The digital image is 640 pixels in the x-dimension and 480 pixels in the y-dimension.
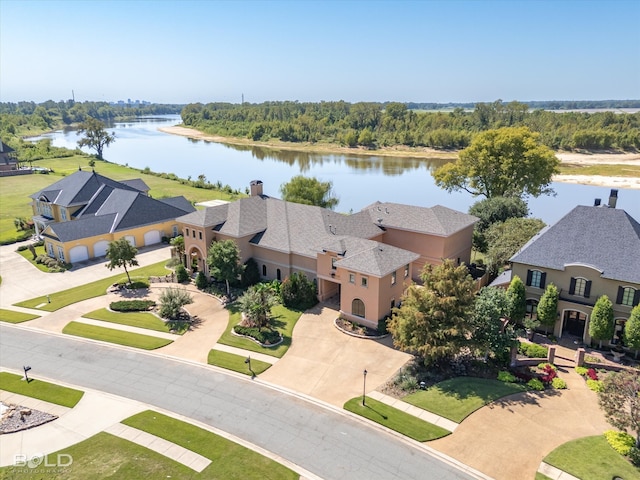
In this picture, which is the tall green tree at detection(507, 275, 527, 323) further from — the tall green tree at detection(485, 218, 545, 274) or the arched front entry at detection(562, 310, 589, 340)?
the tall green tree at detection(485, 218, 545, 274)

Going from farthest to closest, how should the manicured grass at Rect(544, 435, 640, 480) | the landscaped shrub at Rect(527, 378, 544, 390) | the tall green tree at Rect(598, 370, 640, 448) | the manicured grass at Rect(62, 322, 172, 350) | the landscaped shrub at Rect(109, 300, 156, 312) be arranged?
the landscaped shrub at Rect(109, 300, 156, 312) < the manicured grass at Rect(62, 322, 172, 350) < the landscaped shrub at Rect(527, 378, 544, 390) < the tall green tree at Rect(598, 370, 640, 448) < the manicured grass at Rect(544, 435, 640, 480)

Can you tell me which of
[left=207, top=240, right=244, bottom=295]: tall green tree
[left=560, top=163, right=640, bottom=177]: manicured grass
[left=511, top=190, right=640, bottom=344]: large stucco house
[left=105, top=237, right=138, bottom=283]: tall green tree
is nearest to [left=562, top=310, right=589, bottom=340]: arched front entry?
[left=511, top=190, right=640, bottom=344]: large stucco house

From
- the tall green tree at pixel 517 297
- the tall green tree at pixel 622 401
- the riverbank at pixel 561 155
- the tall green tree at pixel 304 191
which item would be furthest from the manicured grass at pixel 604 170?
the tall green tree at pixel 622 401

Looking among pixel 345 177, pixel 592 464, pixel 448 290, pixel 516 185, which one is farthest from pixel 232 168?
pixel 592 464

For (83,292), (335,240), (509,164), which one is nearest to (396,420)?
(335,240)

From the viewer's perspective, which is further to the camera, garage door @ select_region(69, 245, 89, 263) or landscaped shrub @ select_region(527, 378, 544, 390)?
garage door @ select_region(69, 245, 89, 263)

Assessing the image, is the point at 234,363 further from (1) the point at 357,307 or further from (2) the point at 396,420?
(2) the point at 396,420

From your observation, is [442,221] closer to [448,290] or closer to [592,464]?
[448,290]
